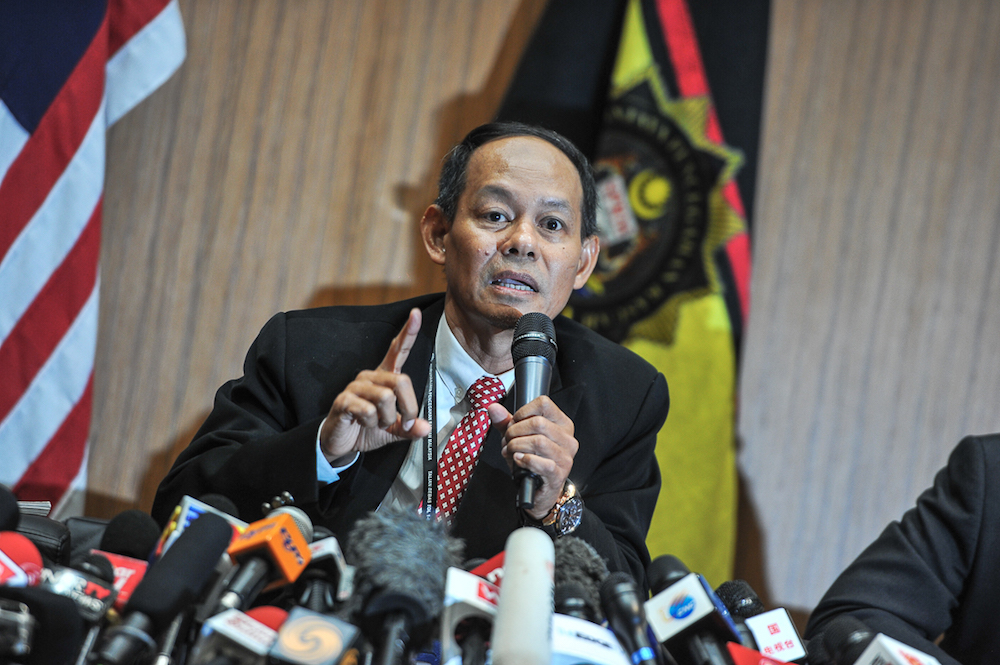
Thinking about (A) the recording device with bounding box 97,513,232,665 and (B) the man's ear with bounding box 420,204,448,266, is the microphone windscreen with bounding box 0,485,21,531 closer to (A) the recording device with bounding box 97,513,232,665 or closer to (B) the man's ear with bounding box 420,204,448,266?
(A) the recording device with bounding box 97,513,232,665

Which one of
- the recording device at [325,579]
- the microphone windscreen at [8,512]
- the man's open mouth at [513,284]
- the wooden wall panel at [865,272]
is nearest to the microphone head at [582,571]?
the recording device at [325,579]

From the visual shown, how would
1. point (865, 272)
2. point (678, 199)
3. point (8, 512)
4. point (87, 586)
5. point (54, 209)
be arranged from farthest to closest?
point (865, 272) → point (678, 199) → point (54, 209) → point (8, 512) → point (87, 586)

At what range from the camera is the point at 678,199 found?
2.70 metres

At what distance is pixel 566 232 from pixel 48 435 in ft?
5.54

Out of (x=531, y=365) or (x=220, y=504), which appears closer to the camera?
(x=220, y=504)

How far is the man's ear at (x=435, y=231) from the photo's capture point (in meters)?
1.91

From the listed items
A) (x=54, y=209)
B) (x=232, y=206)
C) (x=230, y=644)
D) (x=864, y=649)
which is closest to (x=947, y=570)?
(x=864, y=649)

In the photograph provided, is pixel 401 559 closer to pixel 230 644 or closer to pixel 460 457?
pixel 230 644

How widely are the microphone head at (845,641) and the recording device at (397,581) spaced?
512mm

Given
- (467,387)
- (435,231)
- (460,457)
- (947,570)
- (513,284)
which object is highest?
(435,231)

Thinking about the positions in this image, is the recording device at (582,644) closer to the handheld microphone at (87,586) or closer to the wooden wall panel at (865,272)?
the handheld microphone at (87,586)

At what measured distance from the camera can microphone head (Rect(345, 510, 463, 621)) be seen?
779mm

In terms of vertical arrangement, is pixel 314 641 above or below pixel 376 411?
below

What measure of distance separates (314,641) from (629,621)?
323 mm
